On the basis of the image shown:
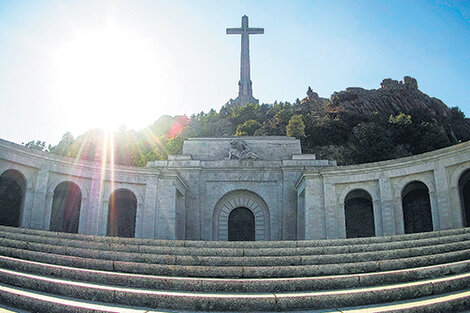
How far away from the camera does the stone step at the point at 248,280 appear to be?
28.1ft

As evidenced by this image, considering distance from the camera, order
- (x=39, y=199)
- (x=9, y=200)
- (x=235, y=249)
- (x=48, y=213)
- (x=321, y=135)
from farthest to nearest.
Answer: (x=321, y=135) → (x=9, y=200) → (x=48, y=213) → (x=39, y=199) → (x=235, y=249)

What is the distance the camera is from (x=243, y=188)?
27.7 metres

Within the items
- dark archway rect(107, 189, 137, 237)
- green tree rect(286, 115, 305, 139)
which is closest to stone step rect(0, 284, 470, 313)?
dark archway rect(107, 189, 137, 237)

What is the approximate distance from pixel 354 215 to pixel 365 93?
4881cm

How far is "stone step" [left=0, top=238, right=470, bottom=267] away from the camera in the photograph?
33.7 ft

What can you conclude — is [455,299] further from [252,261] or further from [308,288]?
[252,261]

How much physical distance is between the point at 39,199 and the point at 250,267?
15079 mm

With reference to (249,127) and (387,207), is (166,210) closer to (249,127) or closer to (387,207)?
(387,207)

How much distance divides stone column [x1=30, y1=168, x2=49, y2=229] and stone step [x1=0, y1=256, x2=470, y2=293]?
39.1 ft

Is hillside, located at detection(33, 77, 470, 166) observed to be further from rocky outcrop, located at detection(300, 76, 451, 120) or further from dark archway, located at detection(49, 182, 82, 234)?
dark archway, located at detection(49, 182, 82, 234)

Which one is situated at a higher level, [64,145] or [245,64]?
[245,64]

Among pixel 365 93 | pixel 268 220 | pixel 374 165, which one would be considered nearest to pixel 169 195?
pixel 268 220

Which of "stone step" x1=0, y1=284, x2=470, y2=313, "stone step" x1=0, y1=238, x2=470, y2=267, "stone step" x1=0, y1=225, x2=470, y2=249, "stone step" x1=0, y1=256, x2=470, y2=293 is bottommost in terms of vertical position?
"stone step" x1=0, y1=284, x2=470, y2=313

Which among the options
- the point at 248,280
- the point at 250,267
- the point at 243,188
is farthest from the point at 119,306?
the point at 243,188
